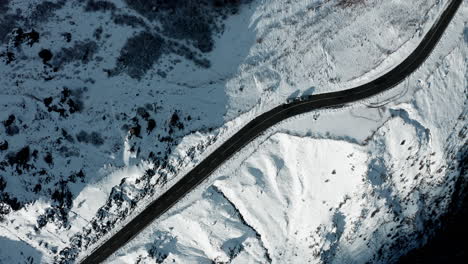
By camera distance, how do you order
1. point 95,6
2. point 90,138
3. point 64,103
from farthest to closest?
point 95,6, point 90,138, point 64,103

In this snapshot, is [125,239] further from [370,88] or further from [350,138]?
[370,88]

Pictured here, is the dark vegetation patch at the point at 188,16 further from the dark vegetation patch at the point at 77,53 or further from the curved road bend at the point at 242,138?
the curved road bend at the point at 242,138

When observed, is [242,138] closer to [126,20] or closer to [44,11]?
[126,20]

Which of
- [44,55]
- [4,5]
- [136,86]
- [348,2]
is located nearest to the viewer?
[44,55]

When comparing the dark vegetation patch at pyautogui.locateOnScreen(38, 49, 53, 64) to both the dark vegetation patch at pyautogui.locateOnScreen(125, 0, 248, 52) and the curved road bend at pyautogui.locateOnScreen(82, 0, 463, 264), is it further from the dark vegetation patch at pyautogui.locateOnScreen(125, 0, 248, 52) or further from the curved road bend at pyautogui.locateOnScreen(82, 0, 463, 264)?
the curved road bend at pyautogui.locateOnScreen(82, 0, 463, 264)

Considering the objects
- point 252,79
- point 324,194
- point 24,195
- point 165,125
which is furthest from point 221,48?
point 24,195

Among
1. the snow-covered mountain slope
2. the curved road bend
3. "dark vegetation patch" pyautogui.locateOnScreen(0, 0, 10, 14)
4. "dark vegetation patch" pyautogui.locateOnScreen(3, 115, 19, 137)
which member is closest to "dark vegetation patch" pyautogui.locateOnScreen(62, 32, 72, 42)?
the snow-covered mountain slope

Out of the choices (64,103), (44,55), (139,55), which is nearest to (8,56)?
(44,55)

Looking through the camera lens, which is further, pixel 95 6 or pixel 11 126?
pixel 95 6
